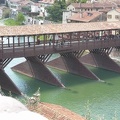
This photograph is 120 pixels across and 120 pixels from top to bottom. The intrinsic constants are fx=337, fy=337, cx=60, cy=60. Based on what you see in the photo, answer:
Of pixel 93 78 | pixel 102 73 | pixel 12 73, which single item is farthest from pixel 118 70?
pixel 12 73

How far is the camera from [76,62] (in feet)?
104

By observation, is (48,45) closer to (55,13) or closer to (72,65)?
(72,65)

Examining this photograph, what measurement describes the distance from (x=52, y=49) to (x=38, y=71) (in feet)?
7.40

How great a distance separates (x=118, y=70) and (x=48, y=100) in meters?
12.0

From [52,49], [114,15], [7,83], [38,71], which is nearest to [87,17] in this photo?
[114,15]

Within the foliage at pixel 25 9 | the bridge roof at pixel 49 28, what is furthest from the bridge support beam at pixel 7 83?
the foliage at pixel 25 9

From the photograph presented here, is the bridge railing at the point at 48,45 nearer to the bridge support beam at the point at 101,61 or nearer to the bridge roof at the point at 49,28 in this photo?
the bridge roof at the point at 49,28

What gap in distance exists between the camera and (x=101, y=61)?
116 feet

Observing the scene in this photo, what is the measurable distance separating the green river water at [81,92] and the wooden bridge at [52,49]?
33.5 inches

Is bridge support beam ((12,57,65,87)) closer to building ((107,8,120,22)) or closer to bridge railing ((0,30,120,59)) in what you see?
bridge railing ((0,30,120,59))

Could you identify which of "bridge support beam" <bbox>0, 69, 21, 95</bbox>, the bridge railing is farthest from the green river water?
the bridge railing

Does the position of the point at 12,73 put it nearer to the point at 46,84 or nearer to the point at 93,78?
the point at 46,84

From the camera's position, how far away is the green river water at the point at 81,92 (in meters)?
21.8

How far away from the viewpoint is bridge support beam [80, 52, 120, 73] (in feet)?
111
